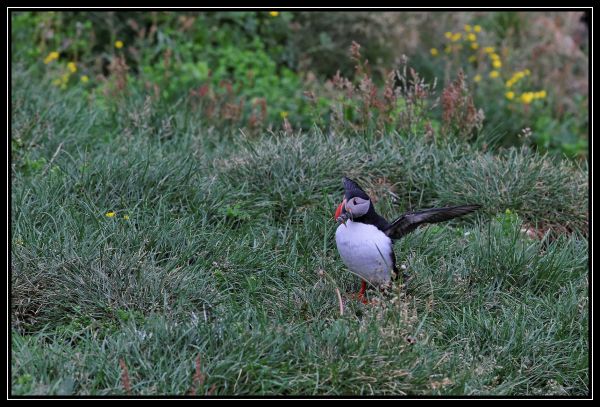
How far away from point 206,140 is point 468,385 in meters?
3.24

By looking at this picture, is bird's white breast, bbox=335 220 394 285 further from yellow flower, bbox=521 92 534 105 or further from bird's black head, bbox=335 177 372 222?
yellow flower, bbox=521 92 534 105

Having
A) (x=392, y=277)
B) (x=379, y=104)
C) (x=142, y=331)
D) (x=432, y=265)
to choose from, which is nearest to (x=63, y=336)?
(x=142, y=331)

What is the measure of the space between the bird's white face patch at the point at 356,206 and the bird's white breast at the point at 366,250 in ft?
0.21

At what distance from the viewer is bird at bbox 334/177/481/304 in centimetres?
425

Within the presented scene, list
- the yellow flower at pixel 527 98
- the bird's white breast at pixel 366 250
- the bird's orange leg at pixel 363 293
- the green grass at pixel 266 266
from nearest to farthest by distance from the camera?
the green grass at pixel 266 266
the bird's white breast at pixel 366 250
the bird's orange leg at pixel 363 293
the yellow flower at pixel 527 98

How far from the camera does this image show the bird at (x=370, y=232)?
167 inches

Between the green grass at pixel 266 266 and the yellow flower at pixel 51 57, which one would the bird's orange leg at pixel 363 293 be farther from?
the yellow flower at pixel 51 57

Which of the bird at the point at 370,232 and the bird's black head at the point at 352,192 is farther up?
the bird's black head at the point at 352,192

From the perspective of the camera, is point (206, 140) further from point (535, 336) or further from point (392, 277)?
point (535, 336)

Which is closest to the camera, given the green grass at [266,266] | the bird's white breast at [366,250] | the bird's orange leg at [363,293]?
the green grass at [266,266]

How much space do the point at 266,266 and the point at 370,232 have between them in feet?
2.40

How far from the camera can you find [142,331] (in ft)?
12.5

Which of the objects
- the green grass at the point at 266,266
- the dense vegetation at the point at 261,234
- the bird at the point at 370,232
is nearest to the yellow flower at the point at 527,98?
the dense vegetation at the point at 261,234
